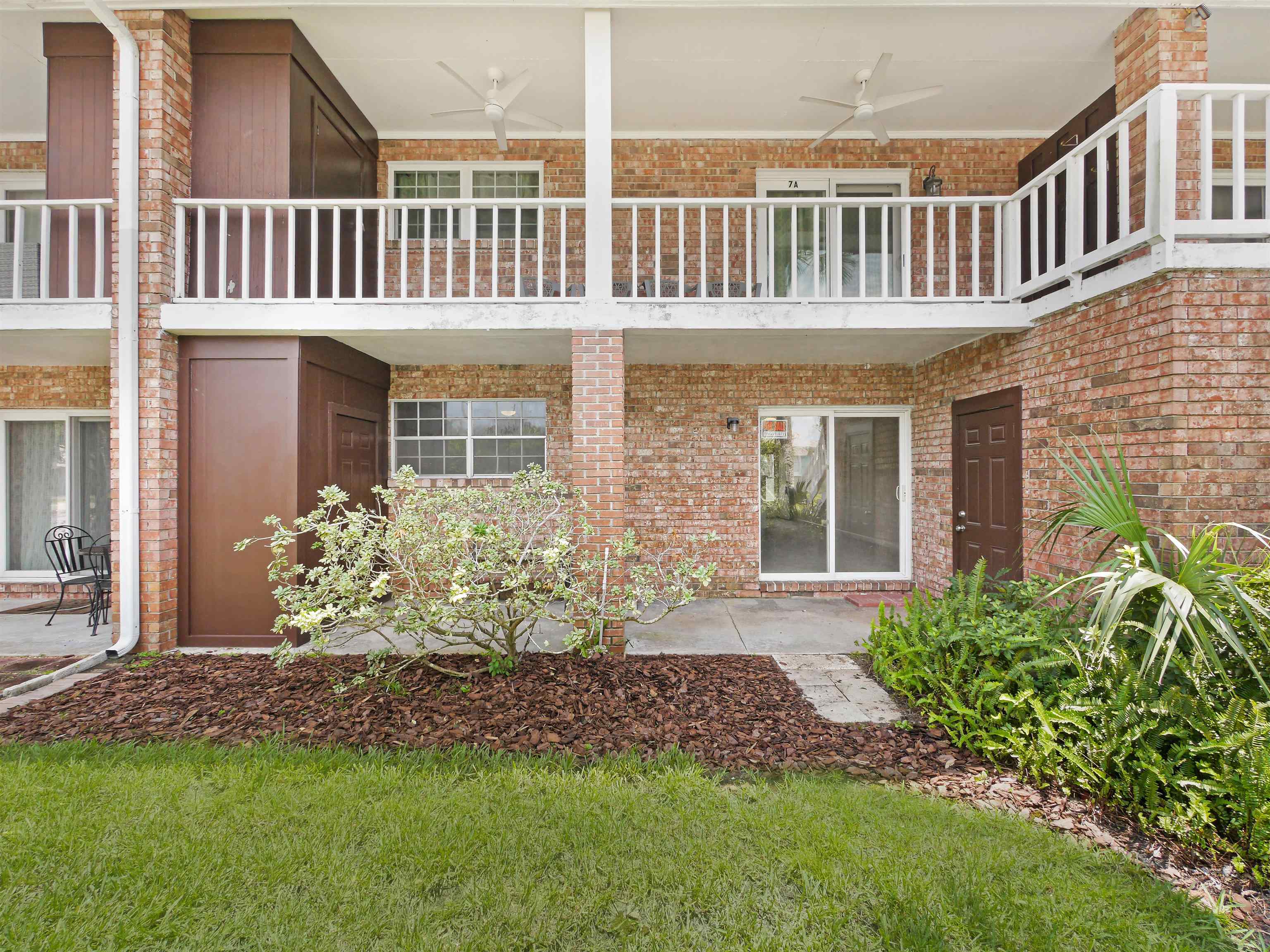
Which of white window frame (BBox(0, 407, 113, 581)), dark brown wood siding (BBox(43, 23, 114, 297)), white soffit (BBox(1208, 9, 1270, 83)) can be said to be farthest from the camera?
white window frame (BBox(0, 407, 113, 581))

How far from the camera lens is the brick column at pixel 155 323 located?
196 inches

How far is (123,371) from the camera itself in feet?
16.1

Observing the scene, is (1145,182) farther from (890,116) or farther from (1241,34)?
(890,116)

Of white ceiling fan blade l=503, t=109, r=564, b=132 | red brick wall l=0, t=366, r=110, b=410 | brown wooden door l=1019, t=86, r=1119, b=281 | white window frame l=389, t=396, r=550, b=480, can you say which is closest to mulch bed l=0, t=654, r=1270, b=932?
white window frame l=389, t=396, r=550, b=480

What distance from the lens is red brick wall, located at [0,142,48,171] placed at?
7.18 m

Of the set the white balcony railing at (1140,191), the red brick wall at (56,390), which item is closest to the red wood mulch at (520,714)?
the white balcony railing at (1140,191)

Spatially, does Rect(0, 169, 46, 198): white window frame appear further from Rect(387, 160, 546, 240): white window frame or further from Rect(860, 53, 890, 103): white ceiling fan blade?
Rect(860, 53, 890, 103): white ceiling fan blade

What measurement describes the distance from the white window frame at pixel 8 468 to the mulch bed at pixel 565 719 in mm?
4201

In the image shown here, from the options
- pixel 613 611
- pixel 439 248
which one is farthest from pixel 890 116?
pixel 613 611

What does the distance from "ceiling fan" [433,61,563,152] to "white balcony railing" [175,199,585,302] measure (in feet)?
3.11

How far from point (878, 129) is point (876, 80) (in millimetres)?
512

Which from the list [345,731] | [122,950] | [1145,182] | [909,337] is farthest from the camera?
[909,337]

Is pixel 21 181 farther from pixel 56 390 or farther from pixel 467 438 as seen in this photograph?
pixel 467 438

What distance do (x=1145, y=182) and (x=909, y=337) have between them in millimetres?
2056
